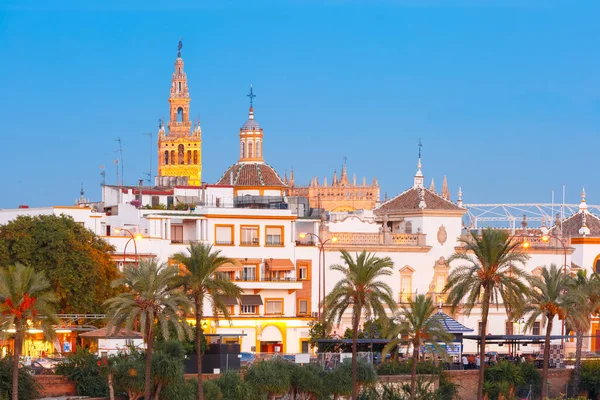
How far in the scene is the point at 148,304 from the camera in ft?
215

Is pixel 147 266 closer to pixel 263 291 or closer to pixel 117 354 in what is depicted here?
pixel 117 354

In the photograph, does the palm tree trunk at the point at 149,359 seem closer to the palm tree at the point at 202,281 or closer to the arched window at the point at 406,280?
the palm tree at the point at 202,281

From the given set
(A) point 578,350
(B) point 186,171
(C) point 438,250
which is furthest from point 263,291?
(B) point 186,171

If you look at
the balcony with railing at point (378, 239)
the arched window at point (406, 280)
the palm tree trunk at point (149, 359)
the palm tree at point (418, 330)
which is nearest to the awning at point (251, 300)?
the balcony with railing at point (378, 239)

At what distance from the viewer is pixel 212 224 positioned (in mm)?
93438

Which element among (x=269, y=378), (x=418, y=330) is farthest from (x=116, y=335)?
(x=418, y=330)

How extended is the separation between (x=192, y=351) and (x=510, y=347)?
26.4m

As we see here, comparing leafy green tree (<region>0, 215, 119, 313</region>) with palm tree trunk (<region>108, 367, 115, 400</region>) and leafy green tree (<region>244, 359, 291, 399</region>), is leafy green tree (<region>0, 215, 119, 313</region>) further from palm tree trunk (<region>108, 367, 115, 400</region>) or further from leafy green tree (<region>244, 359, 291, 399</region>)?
palm tree trunk (<region>108, 367, 115, 400</region>)

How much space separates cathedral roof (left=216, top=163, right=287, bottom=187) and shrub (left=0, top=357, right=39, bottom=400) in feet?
155

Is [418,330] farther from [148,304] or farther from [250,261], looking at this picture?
[250,261]

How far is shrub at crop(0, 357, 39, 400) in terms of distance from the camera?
211ft

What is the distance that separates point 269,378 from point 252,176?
4444 centimetres

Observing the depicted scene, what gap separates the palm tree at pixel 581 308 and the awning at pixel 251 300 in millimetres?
17775

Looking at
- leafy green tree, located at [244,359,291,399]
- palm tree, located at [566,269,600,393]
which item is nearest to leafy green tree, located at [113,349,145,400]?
leafy green tree, located at [244,359,291,399]
